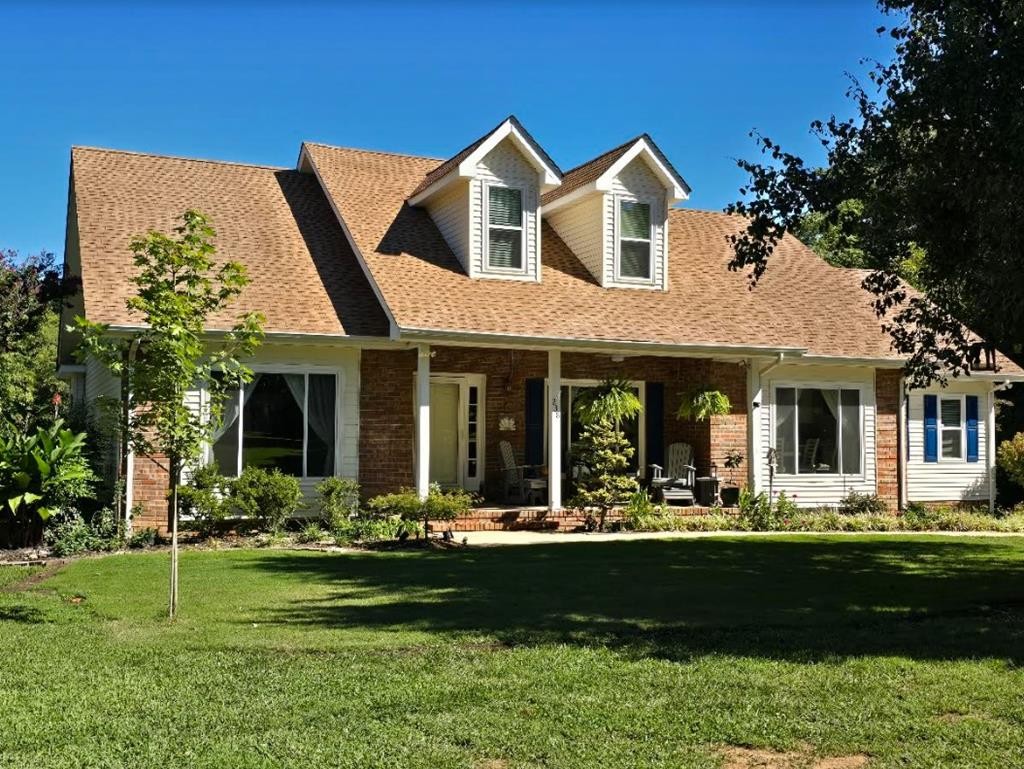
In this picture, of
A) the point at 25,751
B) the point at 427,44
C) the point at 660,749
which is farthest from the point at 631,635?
the point at 427,44

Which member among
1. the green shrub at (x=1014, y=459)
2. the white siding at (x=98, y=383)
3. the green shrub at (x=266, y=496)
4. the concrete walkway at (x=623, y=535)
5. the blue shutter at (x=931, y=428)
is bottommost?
the concrete walkway at (x=623, y=535)

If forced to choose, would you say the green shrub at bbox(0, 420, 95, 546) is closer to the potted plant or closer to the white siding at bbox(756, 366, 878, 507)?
the potted plant

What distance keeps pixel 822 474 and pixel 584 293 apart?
601 cm

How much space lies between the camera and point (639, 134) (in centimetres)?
1980

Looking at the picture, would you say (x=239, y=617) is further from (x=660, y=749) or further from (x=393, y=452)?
(x=393, y=452)

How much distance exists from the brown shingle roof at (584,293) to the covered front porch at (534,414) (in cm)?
68

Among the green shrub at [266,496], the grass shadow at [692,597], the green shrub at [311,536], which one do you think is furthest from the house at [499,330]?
the grass shadow at [692,597]

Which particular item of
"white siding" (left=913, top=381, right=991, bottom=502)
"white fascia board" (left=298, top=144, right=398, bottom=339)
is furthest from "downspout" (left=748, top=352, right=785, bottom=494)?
"white fascia board" (left=298, top=144, right=398, bottom=339)

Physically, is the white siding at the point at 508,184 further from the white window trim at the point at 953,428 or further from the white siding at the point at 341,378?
the white window trim at the point at 953,428

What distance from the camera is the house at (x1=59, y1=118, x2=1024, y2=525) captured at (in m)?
17.0

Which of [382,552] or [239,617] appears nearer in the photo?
[239,617]

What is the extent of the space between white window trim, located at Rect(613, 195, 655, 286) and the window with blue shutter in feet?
25.2

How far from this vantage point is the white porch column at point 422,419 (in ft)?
54.8

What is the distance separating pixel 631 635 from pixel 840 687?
2086 mm
